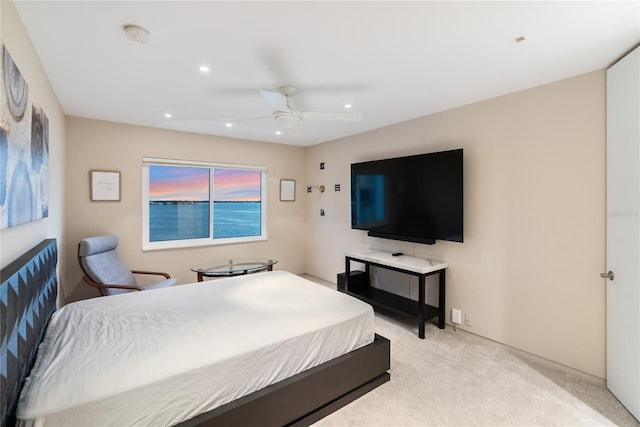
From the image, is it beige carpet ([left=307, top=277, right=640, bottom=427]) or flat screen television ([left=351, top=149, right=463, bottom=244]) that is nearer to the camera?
beige carpet ([left=307, top=277, right=640, bottom=427])

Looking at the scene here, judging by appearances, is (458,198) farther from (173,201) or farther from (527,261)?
(173,201)

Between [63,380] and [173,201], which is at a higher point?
[173,201]

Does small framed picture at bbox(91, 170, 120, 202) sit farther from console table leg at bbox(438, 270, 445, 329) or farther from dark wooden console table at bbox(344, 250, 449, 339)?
console table leg at bbox(438, 270, 445, 329)

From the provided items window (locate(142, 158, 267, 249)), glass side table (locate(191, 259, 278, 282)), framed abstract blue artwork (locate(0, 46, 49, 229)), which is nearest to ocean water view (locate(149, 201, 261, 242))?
window (locate(142, 158, 267, 249))

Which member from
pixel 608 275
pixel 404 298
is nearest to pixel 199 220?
pixel 404 298

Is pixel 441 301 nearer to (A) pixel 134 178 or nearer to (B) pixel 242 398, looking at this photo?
(B) pixel 242 398

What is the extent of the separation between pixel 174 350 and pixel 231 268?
245cm

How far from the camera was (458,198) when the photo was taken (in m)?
3.11

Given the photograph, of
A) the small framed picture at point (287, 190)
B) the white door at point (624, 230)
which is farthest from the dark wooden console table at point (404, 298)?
the small framed picture at point (287, 190)

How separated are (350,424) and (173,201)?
3.85 m

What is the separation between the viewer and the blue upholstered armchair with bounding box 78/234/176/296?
3.16 m

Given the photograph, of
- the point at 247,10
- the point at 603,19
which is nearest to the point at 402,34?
the point at 247,10

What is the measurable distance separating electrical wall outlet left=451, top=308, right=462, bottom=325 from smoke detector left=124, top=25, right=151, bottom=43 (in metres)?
3.71

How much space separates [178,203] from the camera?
177 inches
